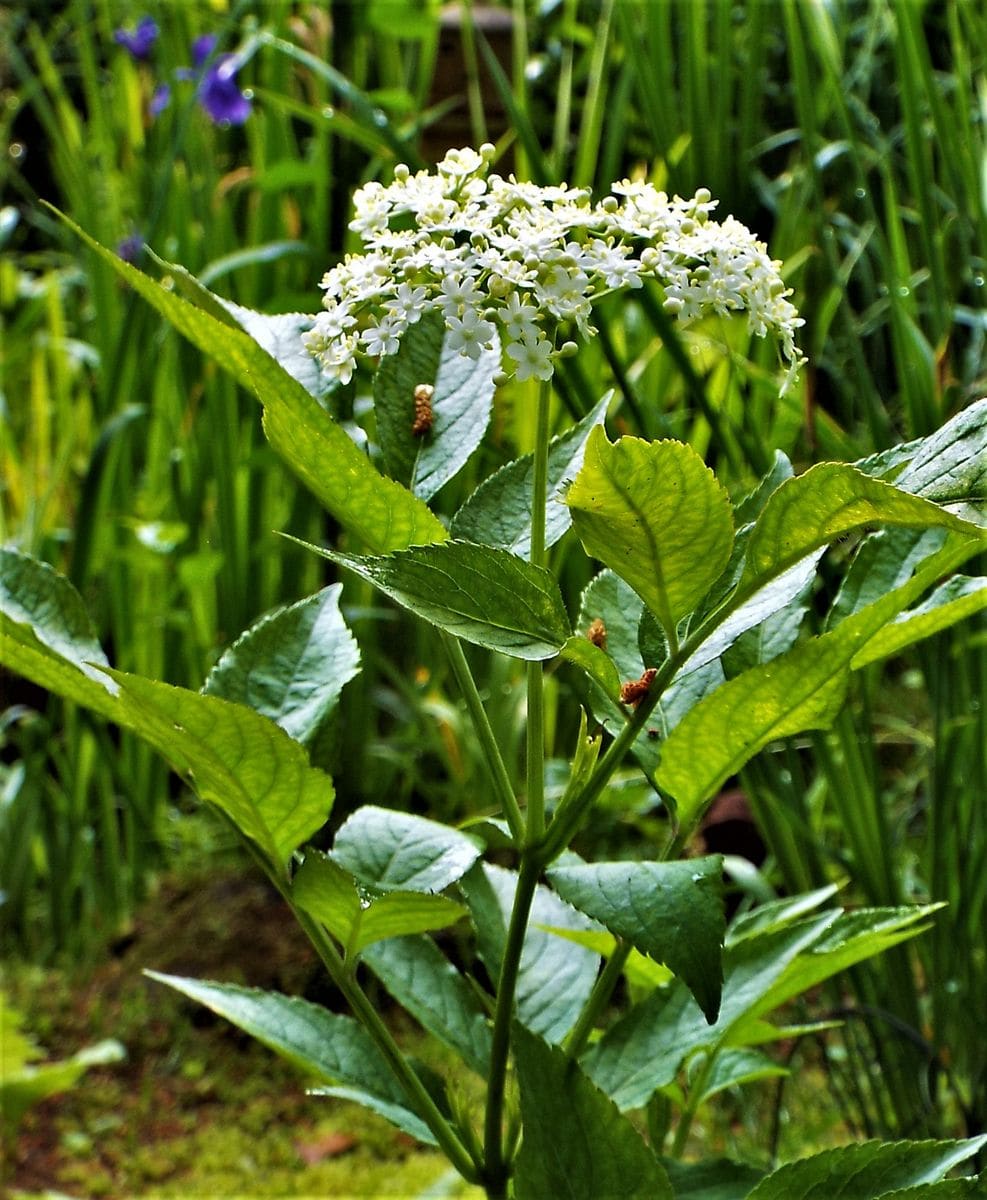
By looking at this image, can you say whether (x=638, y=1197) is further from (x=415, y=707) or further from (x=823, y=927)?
(x=415, y=707)

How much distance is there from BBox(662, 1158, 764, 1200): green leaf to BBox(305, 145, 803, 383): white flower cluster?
29cm

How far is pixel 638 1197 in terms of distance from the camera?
1.22 ft

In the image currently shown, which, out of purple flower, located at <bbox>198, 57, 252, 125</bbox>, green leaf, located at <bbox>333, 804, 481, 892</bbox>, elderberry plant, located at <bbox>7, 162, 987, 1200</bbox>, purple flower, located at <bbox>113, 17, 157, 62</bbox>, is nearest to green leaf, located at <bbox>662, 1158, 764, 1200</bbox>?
elderberry plant, located at <bbox>7, 162, 987, 1200</bbox>

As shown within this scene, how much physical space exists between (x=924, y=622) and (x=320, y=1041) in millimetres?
257

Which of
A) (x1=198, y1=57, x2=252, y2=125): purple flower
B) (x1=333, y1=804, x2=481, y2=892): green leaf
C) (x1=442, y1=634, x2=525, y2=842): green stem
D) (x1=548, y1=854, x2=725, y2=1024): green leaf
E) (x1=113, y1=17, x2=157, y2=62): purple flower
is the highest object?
(x1=113, y1=17, x2=157, y2=62): purple flower

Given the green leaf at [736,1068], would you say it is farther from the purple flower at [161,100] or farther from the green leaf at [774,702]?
the purple flower at [161,100]

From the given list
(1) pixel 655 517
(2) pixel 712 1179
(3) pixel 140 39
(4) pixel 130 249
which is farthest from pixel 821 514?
(3) pixel 140 39

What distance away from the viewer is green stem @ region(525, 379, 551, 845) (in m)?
0.37

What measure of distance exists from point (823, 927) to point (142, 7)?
1499mm

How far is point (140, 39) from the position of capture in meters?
1.46

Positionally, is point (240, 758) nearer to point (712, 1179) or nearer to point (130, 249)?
point (712, 1179)

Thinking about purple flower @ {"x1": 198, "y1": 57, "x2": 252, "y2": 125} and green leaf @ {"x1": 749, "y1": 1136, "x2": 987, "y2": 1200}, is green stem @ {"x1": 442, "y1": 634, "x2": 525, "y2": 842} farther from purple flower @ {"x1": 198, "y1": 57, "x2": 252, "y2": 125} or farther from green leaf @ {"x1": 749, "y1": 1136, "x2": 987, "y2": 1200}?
purple flower @ {"x1": 198, "y1": 57, "x2": 252, "y2": 125}

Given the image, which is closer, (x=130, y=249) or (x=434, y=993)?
(x=434, y=993)

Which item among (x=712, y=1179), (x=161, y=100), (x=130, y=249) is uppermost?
(x=161, y=100)
